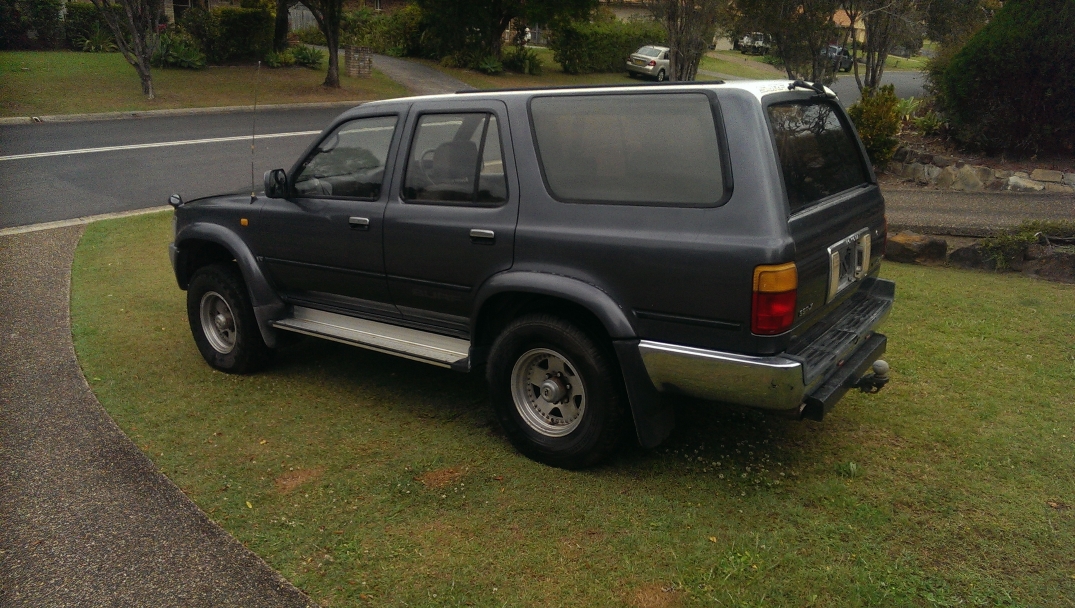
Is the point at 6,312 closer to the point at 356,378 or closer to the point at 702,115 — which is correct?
the point at 356,378

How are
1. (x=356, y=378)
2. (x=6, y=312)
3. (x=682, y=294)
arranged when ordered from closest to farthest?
1. (x=682, y=294)
2. (x=356, y=378)
3. (x=6, y=312)

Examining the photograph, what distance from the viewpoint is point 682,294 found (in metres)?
3.88

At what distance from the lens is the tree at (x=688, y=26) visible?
14.4 meters

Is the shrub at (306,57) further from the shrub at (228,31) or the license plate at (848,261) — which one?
the license plate at (848,261)

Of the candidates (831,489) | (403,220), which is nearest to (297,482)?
(403,220)

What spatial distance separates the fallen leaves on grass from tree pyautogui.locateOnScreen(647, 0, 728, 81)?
39.0ft

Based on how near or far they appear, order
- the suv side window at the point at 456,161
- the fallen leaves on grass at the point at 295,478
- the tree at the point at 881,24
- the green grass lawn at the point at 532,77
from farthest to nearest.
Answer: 1. the green grass lawn at the point at 532,77
2. the tree at the point at 881,24
3. the suv side window at the point at 456,161
4. the fallen leaves on grass at the point at 295,478

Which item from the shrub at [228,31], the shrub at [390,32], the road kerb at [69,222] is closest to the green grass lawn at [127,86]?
the shrub at [228,31]

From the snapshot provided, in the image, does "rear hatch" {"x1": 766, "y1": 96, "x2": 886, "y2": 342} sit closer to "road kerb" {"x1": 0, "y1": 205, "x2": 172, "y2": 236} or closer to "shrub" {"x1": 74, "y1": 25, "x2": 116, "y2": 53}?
"road kerb" {"x1": 0, "y1": 205, "x2": 172, "y2": 236}

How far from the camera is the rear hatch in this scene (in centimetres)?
395

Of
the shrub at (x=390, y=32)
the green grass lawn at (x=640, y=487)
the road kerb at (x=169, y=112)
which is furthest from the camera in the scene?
the shrub at (x=390, y=32)

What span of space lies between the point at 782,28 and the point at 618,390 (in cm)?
1118

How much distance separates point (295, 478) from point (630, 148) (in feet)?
7.67

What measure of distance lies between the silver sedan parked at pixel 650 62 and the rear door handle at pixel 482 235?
32.9 m
